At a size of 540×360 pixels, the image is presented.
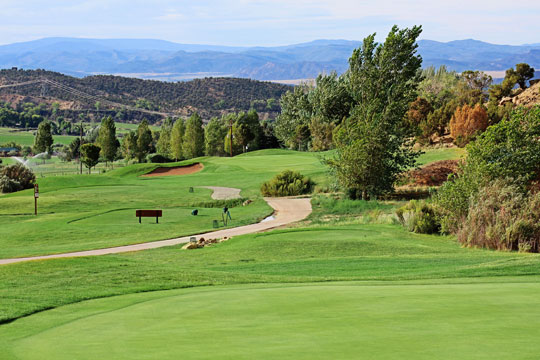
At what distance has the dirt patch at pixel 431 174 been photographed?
41562mm

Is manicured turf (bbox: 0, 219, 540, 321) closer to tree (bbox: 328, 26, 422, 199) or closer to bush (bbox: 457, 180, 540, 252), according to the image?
Result: bush (bbox: 457, 180, 540, 252)

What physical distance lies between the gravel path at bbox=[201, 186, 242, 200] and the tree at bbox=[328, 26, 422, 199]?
898 centimetres

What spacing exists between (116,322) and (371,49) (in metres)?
29.9

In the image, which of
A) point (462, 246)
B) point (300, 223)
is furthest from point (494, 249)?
point (300, 223)

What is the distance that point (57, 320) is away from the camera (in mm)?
8336

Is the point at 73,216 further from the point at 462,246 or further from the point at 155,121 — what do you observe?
the point at 155,121

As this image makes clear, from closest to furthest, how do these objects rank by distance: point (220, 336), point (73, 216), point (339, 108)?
point (220, 336)
point (73, 216)
point (339, 108)

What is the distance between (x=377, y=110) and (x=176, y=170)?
32.6 meters

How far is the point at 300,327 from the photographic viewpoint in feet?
21.1

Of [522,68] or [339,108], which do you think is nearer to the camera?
[522,68]

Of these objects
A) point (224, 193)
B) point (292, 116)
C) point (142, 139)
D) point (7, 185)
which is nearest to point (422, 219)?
point (224, 193)

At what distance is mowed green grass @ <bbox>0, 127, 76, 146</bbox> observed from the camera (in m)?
147

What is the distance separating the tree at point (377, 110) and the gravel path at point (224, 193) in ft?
29.5

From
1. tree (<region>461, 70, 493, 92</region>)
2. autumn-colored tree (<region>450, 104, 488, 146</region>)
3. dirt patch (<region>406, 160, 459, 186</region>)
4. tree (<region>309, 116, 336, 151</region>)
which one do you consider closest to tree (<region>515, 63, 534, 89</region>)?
tree (<region>461, 70, 493, 92</region>)
